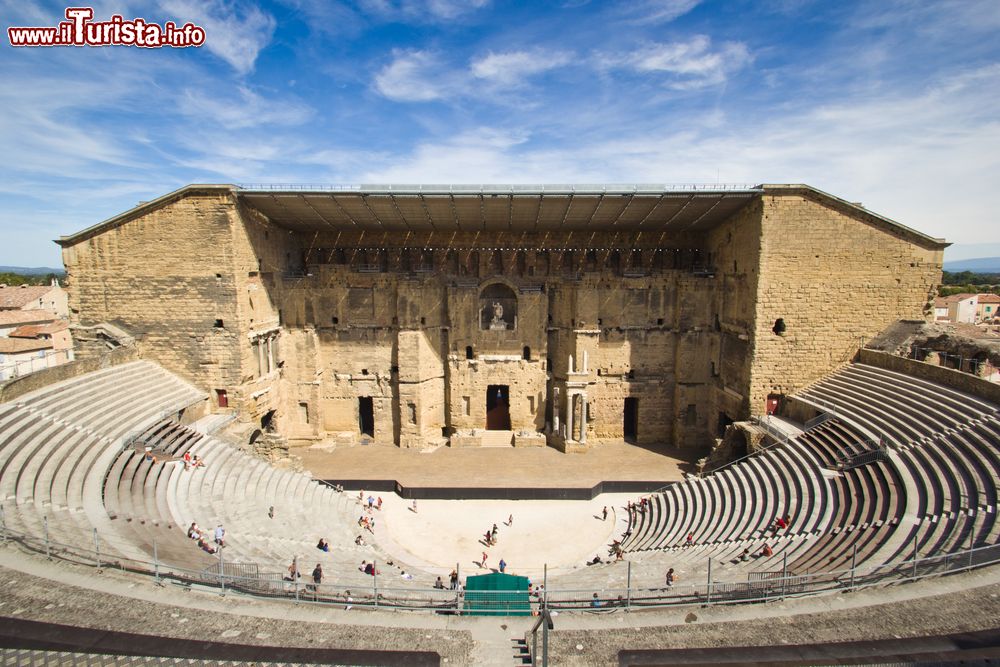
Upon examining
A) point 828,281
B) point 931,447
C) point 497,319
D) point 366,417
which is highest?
point 828,281

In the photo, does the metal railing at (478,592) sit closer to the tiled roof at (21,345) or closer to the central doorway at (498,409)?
the central doorway at (498,409)

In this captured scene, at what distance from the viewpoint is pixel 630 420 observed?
96.4 feet

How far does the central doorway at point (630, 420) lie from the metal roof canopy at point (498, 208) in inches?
401

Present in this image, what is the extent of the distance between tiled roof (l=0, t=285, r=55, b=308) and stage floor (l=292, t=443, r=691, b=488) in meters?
44.2

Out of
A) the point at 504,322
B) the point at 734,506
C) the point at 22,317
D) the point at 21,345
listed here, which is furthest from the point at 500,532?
the point at 22,317

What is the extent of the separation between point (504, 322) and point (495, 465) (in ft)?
26.0

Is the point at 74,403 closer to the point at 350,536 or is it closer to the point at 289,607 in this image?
the point at 350,536

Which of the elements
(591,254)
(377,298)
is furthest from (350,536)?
(591,254)

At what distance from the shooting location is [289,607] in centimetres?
974

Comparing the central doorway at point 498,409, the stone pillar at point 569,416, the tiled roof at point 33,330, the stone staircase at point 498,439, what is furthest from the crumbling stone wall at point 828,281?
the tiled roof at point 33,330

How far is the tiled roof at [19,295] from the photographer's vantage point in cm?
4900

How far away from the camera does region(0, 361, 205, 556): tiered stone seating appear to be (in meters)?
11.9

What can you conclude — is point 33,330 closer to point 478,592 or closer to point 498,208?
point 498,208

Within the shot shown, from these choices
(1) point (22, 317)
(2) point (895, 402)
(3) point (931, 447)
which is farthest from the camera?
(1) point (22, 317)
